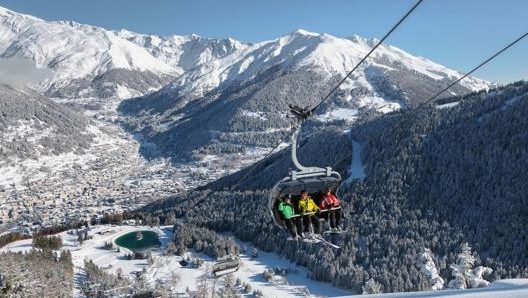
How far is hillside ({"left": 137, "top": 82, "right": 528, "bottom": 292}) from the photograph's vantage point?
3162 inches

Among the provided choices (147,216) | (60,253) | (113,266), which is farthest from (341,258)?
(147,216)

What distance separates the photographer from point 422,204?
338 feet

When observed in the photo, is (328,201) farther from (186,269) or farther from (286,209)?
(186,269)

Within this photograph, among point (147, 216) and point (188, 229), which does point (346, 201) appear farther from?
Answer: point (147, 216)

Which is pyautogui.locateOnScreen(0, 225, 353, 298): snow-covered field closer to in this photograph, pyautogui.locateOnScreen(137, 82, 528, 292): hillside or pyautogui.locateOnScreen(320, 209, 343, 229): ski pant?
pyautogui.locateOnScreen(137, 82, 528, 292): hillside

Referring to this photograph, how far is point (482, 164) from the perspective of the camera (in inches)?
4284

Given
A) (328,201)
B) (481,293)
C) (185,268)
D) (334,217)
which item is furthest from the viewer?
(185,268)

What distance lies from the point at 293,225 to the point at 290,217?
43cm

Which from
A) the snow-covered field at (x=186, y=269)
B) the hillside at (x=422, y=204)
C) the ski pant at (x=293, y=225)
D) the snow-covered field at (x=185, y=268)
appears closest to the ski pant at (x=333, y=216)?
the ski pant at (x=293, y=225)

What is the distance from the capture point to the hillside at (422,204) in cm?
8031

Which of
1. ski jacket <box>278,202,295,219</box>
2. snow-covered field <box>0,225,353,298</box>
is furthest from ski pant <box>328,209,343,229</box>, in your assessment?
snow-covered field <box>0,225,353,298</box>

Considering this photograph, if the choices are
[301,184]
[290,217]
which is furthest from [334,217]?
[301,184]

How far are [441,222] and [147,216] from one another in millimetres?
60868

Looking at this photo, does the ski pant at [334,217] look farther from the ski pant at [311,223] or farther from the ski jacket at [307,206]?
the ski jacket at [307,206]
